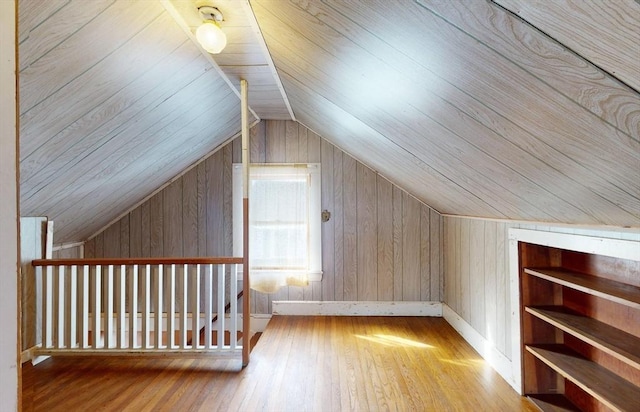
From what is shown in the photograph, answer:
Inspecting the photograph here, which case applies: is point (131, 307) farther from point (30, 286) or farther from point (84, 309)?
point (30, 286)

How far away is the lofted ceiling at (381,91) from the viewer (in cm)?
100

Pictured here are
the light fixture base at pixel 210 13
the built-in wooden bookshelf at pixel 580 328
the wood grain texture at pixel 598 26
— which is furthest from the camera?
the light fixture base at pixel 210 13

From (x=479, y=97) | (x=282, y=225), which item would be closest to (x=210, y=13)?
(x=479, y=97)

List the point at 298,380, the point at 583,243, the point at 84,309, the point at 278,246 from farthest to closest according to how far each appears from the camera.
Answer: the point at 278,246 → the point at 84,309 → the point at 298,380 → the point at 583,243

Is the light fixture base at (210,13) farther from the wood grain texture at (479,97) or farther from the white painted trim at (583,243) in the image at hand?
the white painted trim at (583,243)

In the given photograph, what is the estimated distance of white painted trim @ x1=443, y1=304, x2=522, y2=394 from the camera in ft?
8.31

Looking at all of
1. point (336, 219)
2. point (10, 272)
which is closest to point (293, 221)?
point (336, 219)

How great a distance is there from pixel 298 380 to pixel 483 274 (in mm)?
1757

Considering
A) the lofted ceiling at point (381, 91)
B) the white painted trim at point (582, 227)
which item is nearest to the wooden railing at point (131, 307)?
the lofted ceiling at point (381, 91)

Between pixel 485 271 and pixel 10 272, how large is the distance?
3100mm

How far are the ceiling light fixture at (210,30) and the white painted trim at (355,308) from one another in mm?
3108

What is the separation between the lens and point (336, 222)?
4.30m

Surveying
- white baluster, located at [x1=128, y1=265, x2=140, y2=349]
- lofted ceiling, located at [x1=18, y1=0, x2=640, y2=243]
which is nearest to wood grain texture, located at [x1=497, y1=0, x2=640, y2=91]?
lofted ceiling, located at [x1=18, y1=0, x2=640, y2=243]

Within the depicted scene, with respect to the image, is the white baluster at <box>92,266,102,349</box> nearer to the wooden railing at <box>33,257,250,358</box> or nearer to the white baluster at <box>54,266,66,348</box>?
the wooden railing at <box>33,257,250,358</box>
